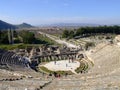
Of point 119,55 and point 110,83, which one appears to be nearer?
point 110,83

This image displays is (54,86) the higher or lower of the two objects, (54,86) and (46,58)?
the higher

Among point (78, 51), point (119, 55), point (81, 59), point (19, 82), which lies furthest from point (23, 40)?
point (19, 82)

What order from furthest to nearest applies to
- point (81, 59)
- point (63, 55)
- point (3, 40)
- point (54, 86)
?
point (3, 40) < point (63, 55) < point (81, 59) < point (54, 86)

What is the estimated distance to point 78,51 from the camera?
208 ft

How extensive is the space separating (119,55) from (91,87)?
25.1 metres

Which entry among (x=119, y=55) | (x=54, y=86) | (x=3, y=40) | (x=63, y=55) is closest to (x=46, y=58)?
(x=63, y=55)

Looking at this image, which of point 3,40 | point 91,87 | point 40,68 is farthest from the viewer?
point 3,40

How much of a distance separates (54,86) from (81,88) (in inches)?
101

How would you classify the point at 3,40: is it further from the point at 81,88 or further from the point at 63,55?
the point at 81,88

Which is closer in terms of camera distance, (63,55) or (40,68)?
(40,68)

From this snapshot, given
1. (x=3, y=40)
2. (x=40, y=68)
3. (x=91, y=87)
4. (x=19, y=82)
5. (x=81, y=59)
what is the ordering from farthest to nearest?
(x=3, y=40)
(x=81, y=59)
(x=40, y=68)
(x=19, y=82)
(x=91, y=87)

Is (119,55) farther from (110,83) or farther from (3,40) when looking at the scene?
(3,40)

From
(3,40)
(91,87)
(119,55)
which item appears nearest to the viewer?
(91,87)

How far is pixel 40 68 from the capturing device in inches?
1880
